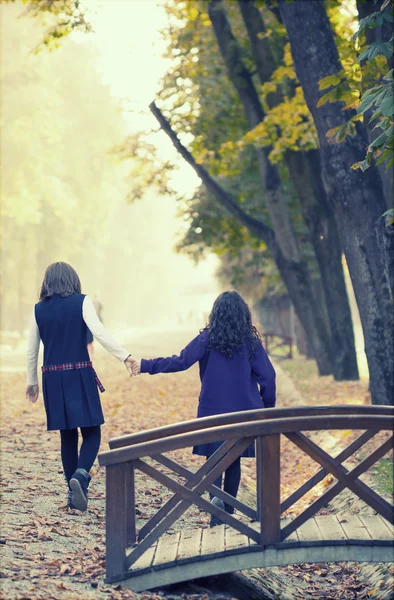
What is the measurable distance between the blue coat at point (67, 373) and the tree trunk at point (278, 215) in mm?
10271

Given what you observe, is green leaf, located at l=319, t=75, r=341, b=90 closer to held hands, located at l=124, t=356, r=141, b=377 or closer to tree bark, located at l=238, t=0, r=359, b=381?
held hands, located at l=124, t=356, r=141, b=377

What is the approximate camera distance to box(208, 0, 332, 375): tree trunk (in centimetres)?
1602

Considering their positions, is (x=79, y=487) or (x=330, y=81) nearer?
(x=79, y=487)

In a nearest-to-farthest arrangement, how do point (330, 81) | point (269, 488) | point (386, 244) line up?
1. point (269, 488)
2. point (330, 81)
3. point (386, 244)

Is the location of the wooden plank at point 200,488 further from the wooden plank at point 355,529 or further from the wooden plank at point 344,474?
the wooden plank at point 355,529

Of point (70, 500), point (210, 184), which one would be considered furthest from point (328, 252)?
point (70, 500)

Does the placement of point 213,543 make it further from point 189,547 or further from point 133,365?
point 133,365

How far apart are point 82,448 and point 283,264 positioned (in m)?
11.0

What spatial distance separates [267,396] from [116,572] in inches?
66.8

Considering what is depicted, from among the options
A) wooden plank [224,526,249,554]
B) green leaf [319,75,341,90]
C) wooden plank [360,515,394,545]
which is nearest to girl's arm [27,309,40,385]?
wooden plank [224,526,249,554]

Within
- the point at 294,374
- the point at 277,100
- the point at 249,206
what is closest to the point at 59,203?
the point at 249,206

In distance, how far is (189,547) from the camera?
5969mm

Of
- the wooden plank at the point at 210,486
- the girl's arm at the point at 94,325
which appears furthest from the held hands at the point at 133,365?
the wooden plank at the point at 210,486

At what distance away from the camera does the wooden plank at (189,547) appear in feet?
19.0
